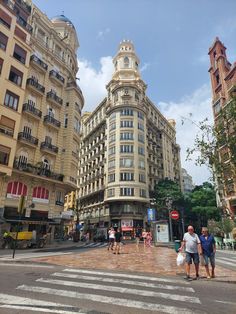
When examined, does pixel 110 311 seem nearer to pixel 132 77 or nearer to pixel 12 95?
pixel 12 95

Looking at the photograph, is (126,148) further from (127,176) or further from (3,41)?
(3,41)

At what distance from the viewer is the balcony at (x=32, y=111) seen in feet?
93.4

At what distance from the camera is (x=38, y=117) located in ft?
98.9

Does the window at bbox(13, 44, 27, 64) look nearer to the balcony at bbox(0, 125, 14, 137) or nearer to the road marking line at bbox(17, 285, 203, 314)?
the balcony at bbox(0, 125, 14, 137)

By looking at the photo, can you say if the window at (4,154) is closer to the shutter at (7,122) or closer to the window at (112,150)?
the shutter at (7,122)

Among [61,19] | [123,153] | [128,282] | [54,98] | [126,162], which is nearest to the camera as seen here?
[128,282]

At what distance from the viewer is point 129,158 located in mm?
52750

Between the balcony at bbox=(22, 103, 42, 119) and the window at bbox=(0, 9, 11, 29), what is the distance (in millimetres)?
8338

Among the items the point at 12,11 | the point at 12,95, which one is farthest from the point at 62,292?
the point at 12,11

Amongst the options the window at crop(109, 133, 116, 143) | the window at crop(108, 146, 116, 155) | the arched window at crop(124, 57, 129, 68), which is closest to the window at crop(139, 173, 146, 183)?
the window at crop(108, 146, 116, 155)

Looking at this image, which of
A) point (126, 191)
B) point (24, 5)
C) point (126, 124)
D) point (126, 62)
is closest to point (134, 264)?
point (24, 5)

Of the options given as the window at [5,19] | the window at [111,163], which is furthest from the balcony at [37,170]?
the window at [111,163]

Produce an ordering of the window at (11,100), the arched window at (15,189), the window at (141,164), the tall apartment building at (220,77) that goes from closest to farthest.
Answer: the window at (11,100) → the arched window at (15,189) → the tall apartment building at (220,77) → the window at (141,164)

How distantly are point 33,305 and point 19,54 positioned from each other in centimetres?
2833
